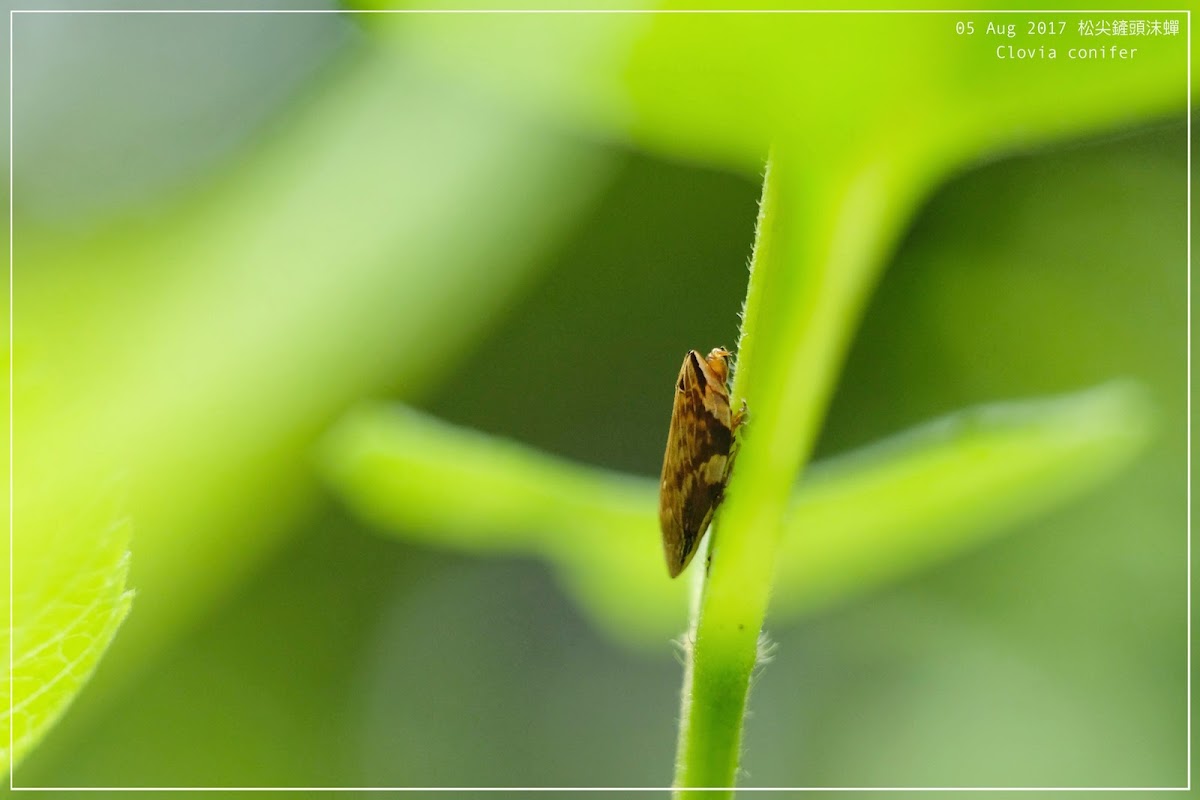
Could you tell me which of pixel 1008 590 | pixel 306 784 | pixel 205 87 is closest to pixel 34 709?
pixel 205 87

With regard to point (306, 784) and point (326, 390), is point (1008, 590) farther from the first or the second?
point (326, 390)

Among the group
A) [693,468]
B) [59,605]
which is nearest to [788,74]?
[59,605]

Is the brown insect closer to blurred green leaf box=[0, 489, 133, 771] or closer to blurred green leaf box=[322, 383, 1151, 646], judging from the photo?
blurred green leaf box=[322, 383, 1151, 646]

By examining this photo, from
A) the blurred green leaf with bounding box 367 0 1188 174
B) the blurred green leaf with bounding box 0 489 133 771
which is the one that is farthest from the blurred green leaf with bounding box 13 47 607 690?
the blurred green leaf with bounding box 367 0 1188 174

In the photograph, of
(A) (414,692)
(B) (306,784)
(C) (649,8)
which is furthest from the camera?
(A) (414,692)

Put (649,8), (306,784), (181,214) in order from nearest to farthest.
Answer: (649,8) → (181,214) → (306,784)

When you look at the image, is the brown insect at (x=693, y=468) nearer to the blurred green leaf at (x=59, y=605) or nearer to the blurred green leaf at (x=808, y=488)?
the blurred green leaf at (x=808, y=488)

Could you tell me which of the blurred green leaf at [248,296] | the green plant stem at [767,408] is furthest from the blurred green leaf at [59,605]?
the green plant stem at [767,408]
